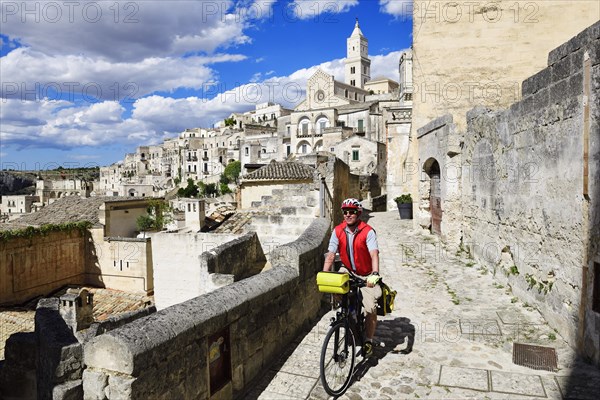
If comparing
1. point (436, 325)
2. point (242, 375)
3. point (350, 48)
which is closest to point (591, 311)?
point (436, 325)

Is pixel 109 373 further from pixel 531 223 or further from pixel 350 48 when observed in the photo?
pixel 350 48

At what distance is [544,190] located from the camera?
6.12 m

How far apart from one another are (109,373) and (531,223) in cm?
625

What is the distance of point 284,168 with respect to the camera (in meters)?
21.0

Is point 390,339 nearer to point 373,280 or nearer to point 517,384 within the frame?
point 517,384

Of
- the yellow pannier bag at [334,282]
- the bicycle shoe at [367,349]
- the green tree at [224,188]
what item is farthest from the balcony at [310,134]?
the yellow pannier bag at [334,282]

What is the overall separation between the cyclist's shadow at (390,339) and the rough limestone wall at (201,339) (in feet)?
3.27

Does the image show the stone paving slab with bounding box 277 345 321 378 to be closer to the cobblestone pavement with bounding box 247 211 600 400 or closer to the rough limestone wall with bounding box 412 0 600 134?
the cobblestone pavement with bounding box 247 211 600 400

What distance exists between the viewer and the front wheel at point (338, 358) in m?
4.16

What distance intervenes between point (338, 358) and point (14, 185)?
11818cm

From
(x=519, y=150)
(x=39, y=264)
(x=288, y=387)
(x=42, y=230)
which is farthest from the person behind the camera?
(x=42, y=230)

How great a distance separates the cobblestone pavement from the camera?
13.9ft

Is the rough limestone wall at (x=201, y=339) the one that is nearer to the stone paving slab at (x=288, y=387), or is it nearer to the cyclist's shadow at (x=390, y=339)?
the stone paving slab at (x=288, y=387)

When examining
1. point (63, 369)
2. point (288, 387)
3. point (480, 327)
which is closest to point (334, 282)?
point (288, 387)
